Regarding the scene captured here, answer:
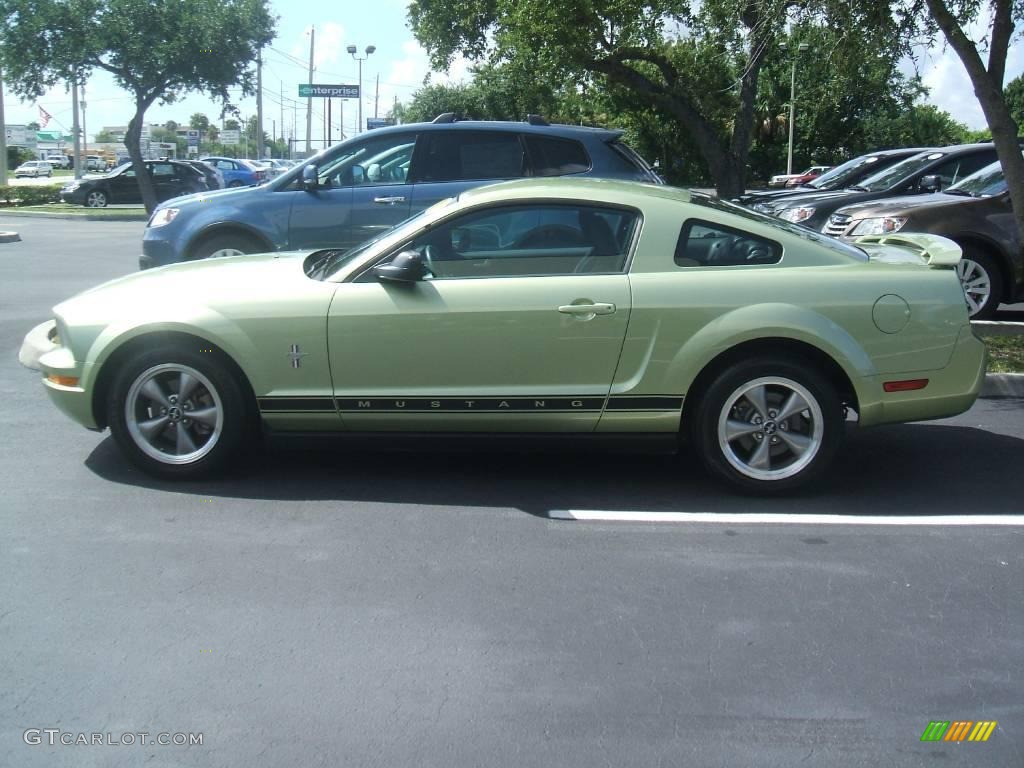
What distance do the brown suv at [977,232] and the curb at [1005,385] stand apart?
2.43m

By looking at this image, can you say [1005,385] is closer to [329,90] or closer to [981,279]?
[981,279]

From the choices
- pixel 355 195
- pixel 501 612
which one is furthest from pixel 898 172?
pixel 501 612

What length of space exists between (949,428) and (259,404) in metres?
4.34

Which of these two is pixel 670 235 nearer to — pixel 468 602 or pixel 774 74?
pixel 468 602

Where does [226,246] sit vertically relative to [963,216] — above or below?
below

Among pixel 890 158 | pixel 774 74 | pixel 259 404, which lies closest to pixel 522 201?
pixel 259 404

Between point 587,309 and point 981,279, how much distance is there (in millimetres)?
6307

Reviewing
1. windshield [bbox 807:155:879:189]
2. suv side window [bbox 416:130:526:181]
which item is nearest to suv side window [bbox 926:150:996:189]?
windshield [bbox 807:155:879:189]

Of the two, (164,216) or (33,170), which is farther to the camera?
(33,170)

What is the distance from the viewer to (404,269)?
5.43 meters

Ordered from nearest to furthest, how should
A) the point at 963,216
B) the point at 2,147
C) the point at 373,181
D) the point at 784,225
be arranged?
the point at 784,225
the point at 373,181
the point at 963,216
the point at 2,147

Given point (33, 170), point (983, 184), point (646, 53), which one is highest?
point (646, 53)

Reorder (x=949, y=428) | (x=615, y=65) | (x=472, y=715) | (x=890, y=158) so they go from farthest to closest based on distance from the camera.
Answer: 1. (x=615, y=65)
2. (x=890, y=158)
3. (x=949, y=428)
4. (x=472, y=715)

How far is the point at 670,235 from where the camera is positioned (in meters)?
5.57
